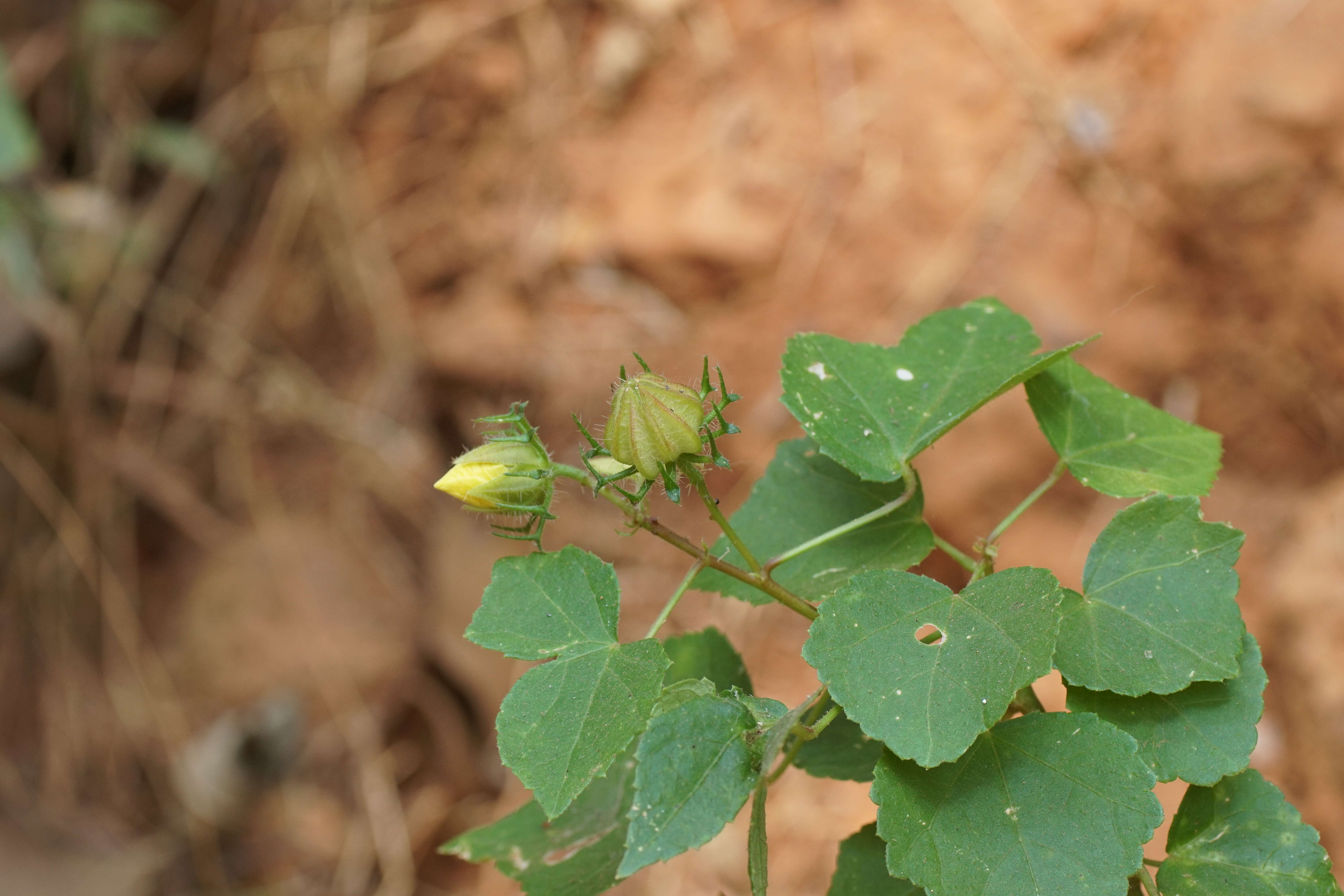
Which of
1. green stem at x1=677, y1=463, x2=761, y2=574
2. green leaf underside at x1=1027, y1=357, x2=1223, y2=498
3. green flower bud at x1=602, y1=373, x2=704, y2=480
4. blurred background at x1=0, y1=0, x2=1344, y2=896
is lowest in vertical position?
blurred background at x1=0, y1=0, x2=1344, y2=896

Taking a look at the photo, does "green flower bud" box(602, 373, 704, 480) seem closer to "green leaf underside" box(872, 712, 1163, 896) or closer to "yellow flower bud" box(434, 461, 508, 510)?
"yellow flower bud" box(434, 461, 508, 510)

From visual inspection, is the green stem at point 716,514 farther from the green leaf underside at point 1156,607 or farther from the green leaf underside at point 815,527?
the green leaf underside at point 1156,607

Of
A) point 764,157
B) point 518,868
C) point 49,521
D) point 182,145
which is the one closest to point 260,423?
point 49,521

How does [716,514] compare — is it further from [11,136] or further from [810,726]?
[11,136]

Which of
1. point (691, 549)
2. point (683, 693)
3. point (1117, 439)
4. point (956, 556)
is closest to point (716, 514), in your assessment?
point (691, 549)

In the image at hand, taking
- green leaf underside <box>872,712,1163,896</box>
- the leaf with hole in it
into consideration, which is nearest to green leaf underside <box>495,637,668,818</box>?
the leaf with hole in it

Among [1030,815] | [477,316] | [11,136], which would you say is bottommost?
[477,316]

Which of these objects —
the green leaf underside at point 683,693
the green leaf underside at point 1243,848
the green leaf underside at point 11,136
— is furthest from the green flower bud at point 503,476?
the green leaf underside at point 11,136
